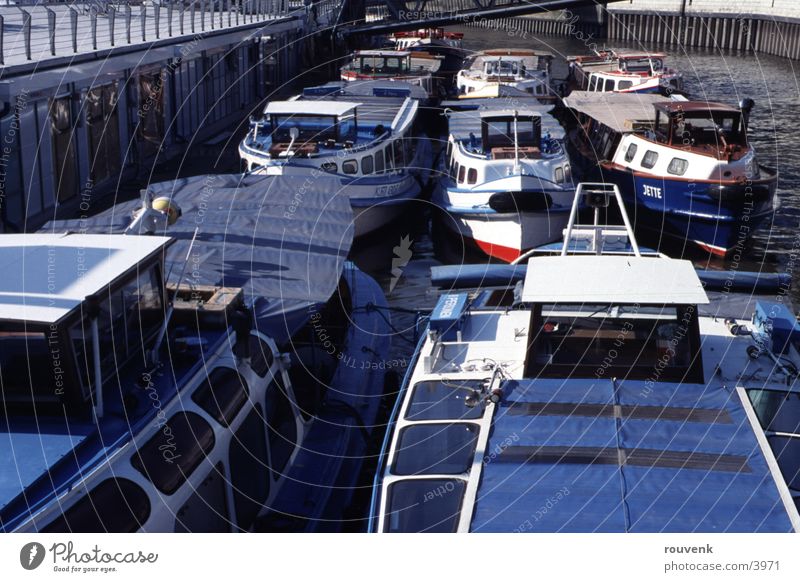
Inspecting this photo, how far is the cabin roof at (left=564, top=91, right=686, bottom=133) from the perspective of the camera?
3228cm

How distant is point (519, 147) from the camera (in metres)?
27.8

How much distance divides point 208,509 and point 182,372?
1.27 m

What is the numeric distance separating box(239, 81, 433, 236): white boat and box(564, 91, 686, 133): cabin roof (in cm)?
612

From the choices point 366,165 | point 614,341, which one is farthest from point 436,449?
point 366,165

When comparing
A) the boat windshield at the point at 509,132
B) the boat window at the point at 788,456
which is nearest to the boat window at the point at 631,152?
the boat windshield at the point at 509,132

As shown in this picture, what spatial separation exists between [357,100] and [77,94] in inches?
414

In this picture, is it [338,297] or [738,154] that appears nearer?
[338,297]

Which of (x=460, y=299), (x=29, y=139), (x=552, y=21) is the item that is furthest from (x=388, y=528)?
(x=552, y=21)

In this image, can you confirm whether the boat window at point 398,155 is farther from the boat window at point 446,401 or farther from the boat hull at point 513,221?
the boat window at point 446,401

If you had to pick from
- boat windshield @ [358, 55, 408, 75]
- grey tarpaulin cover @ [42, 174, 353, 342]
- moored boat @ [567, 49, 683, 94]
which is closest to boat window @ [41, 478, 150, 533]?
grey tarpaulin cover @ [42, 174, 353, 342]

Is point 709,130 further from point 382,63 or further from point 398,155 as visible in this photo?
point 382,63

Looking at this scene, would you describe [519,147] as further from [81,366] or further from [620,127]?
[81,366]

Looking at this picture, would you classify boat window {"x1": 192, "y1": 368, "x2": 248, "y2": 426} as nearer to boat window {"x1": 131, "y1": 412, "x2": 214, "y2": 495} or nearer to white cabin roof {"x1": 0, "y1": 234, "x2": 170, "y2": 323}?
boat window {"x1": 131, "y1": 412, "x2": 214, "y2": 495}

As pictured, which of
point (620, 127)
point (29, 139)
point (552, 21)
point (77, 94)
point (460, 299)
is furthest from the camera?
point (552, 21)
